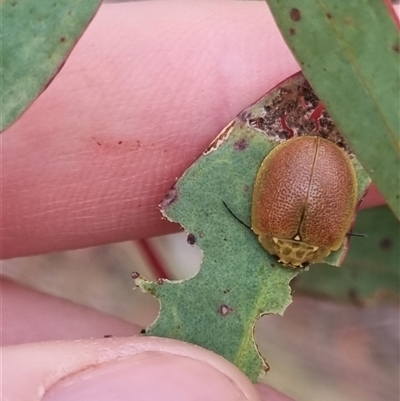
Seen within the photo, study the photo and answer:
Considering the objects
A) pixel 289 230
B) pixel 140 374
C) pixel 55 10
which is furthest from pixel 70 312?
pixel 55 10

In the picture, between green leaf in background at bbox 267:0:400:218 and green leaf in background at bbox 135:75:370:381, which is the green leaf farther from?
green leaf in background at bbox 267:0:400:218

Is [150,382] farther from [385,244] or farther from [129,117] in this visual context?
[385,244]

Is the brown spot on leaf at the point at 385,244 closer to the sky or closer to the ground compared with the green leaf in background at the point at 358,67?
closer to the ground

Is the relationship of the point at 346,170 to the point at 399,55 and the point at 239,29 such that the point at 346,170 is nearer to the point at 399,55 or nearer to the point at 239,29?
the point at 399,55

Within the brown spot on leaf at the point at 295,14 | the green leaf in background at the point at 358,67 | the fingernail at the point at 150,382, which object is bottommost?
the fingernail at the point at 150,382

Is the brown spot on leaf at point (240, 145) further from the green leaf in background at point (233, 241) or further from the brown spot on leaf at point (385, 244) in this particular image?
the brown spot on leaf at point (385, 244)

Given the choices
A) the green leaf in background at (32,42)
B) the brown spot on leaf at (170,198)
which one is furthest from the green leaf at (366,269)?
the green leaf in background at (32,42)

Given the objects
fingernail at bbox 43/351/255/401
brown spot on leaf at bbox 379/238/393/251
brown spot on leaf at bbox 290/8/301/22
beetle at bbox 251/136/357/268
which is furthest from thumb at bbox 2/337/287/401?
brown spot on leaf at bbox 379/238/393/251
